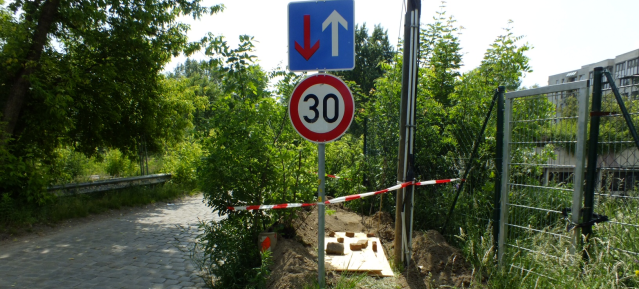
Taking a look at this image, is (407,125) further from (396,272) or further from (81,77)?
(81,77)

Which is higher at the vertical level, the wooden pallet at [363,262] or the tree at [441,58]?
the tree at [441,58]

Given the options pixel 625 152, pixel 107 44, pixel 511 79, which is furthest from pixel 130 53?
pixel 625 152

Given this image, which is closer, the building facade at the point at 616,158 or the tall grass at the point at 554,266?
the tall grass at the point at 554,266

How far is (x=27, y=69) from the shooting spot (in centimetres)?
812

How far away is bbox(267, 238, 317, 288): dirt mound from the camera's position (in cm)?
402

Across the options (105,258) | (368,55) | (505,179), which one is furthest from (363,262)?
(368,55)

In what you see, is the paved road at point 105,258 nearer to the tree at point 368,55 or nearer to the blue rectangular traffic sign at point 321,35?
the blue rectangular traffic sign at point 321,35

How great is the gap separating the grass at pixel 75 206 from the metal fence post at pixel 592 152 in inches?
362

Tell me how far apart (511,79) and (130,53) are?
867 centimetres

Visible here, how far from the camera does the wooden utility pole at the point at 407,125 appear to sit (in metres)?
4.68

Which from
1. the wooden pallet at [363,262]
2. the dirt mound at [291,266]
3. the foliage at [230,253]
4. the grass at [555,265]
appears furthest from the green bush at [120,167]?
the grass at [555,265]

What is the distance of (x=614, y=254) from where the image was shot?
368 cm

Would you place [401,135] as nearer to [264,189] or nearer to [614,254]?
[264,189]

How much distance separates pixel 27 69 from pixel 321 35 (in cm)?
747
